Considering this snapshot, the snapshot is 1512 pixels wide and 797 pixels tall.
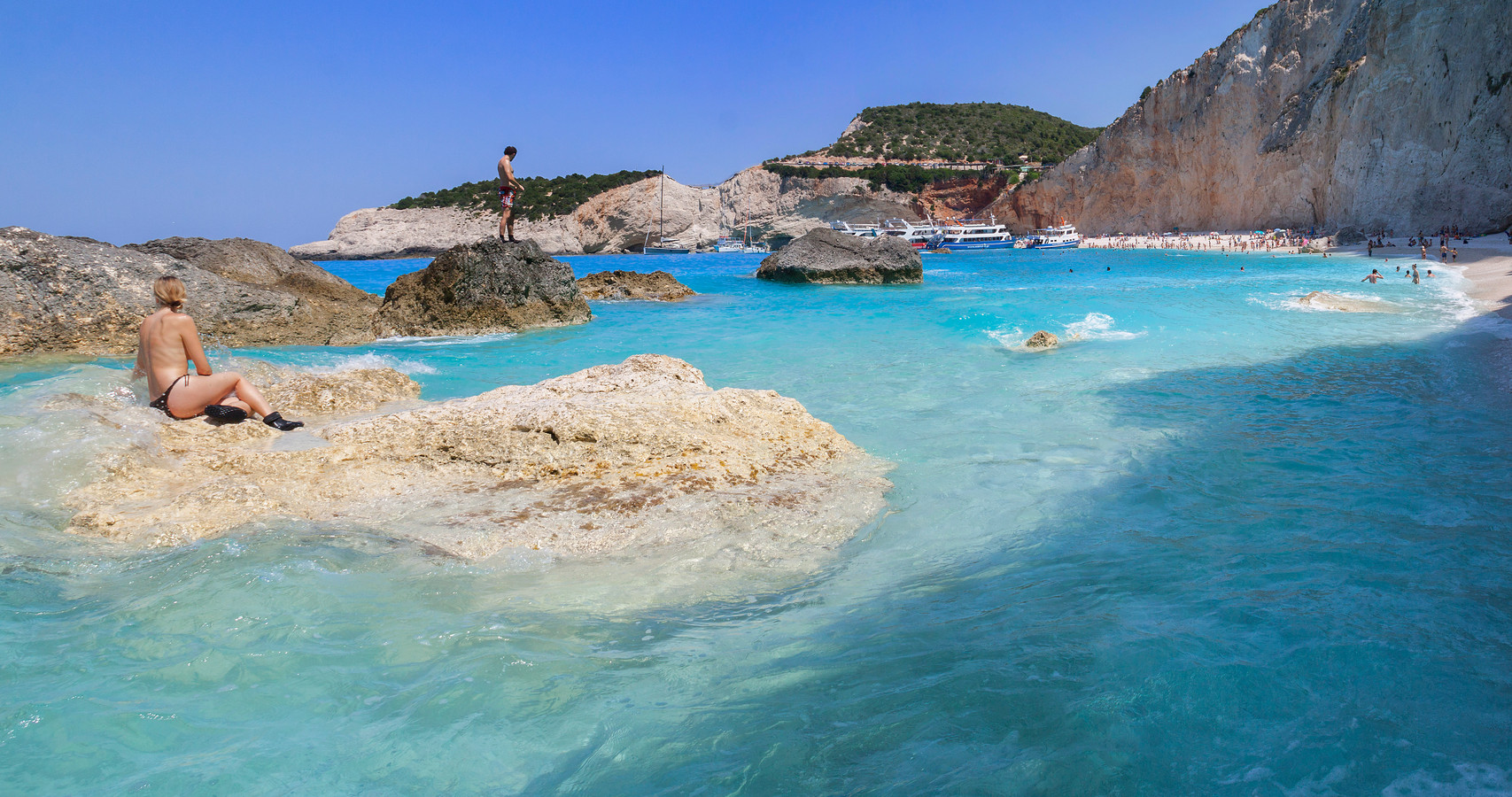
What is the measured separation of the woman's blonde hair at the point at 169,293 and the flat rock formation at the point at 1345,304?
18.4 meters

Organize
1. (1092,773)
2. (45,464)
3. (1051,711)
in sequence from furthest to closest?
(45,464), (1051,711), (1092,773)

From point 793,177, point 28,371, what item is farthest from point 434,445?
point 793,177

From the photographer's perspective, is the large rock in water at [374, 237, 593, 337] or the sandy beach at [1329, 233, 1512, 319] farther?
the sandy beach at [1329, 233, 1512, 319]

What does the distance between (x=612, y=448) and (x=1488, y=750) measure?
3955 mm

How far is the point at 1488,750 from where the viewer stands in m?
2.02

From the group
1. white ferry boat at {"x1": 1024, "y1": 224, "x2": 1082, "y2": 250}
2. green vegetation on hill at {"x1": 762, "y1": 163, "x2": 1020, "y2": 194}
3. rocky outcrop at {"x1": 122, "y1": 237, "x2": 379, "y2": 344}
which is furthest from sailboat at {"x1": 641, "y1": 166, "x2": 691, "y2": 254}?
rocky outcrop at {"x1": 122, "y1": 237, "x2": 379, "y2": 344}

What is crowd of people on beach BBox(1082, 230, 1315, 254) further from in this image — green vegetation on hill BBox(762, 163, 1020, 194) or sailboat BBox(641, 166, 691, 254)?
sailboat BBox(641, 166, 691, 254)

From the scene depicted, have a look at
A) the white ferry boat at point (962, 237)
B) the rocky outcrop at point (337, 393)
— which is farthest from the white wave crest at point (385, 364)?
the white ferry boat at point (962, 237)

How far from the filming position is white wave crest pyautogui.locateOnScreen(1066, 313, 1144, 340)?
1316 cm

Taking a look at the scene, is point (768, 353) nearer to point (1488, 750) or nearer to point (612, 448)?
point (612, 448)

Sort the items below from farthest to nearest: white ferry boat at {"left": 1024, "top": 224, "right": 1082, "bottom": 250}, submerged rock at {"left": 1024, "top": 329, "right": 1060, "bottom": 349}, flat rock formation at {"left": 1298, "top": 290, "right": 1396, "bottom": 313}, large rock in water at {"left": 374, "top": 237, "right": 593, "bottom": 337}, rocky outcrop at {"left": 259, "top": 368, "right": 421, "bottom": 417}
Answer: white ferry boat at {"left": 1024, "top": 224, "right": 1082, "bottom": 250}, large rock in water at {"left": 374, "top": 237, "right": 593, "bottom": 337}, flat rock formation at {"left": 1298, "top": 290, "right": 1396, "bottom": 313}, submerged rock at {"left": 1024, "top": 329, "right": 1060, "bottom": 349}, rocky outcrop at {"left": 259, "top": 368, "right": 421, "bottom": 417}

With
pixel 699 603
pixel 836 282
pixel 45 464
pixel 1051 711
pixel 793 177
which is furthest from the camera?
pixel 793 177

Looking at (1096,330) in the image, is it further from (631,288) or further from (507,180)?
(631,288)

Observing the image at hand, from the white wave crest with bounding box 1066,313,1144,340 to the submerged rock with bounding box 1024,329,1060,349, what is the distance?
1.07 metres
